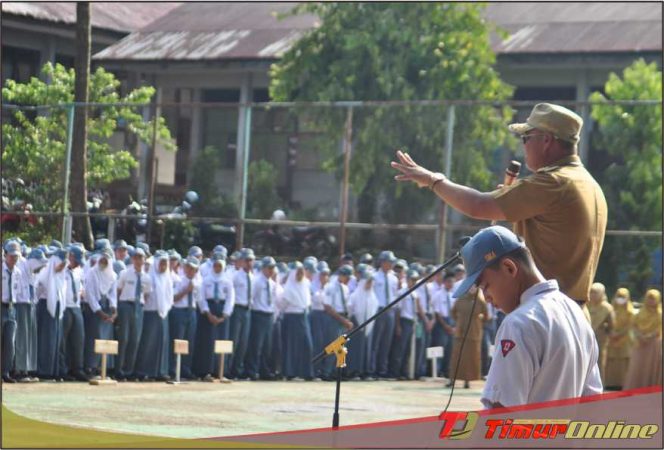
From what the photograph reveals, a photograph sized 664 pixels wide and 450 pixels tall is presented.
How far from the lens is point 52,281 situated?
1995cm

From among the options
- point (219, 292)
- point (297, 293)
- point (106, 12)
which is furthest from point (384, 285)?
point (106, 12)

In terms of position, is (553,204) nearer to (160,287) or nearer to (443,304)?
(160,287)

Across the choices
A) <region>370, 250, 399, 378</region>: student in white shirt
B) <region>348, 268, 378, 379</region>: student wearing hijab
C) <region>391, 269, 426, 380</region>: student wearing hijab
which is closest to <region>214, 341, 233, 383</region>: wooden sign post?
<region>348, 268, 378, 379</region>: student wearing hijab

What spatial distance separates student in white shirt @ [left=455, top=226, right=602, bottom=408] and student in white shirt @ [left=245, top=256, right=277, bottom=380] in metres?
18.4

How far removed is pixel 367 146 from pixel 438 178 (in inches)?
685

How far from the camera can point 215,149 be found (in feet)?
75.6

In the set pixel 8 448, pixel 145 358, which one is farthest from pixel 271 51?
pixel 8 448

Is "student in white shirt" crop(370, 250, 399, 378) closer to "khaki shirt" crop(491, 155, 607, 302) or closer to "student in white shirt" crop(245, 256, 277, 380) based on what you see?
"student in white shirt" crop(245, 256, 277, 380)

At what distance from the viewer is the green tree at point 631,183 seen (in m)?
22.7

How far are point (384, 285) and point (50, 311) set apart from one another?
6409mm

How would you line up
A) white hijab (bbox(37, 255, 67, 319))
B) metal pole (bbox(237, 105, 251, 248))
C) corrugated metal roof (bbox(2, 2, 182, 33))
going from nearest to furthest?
white hijab (bbox(37, 255, 67, 319)) < metal pole (bbox(237, 105, 251, 248)) < corrugated metal roof (bbox(2, 2, 182, 33))

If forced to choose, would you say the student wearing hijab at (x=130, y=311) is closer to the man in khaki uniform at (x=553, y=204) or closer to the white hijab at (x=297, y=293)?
the white hijab at (x=297, y=293)

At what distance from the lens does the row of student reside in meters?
20.0

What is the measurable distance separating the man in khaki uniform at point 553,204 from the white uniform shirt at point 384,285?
1822cm
